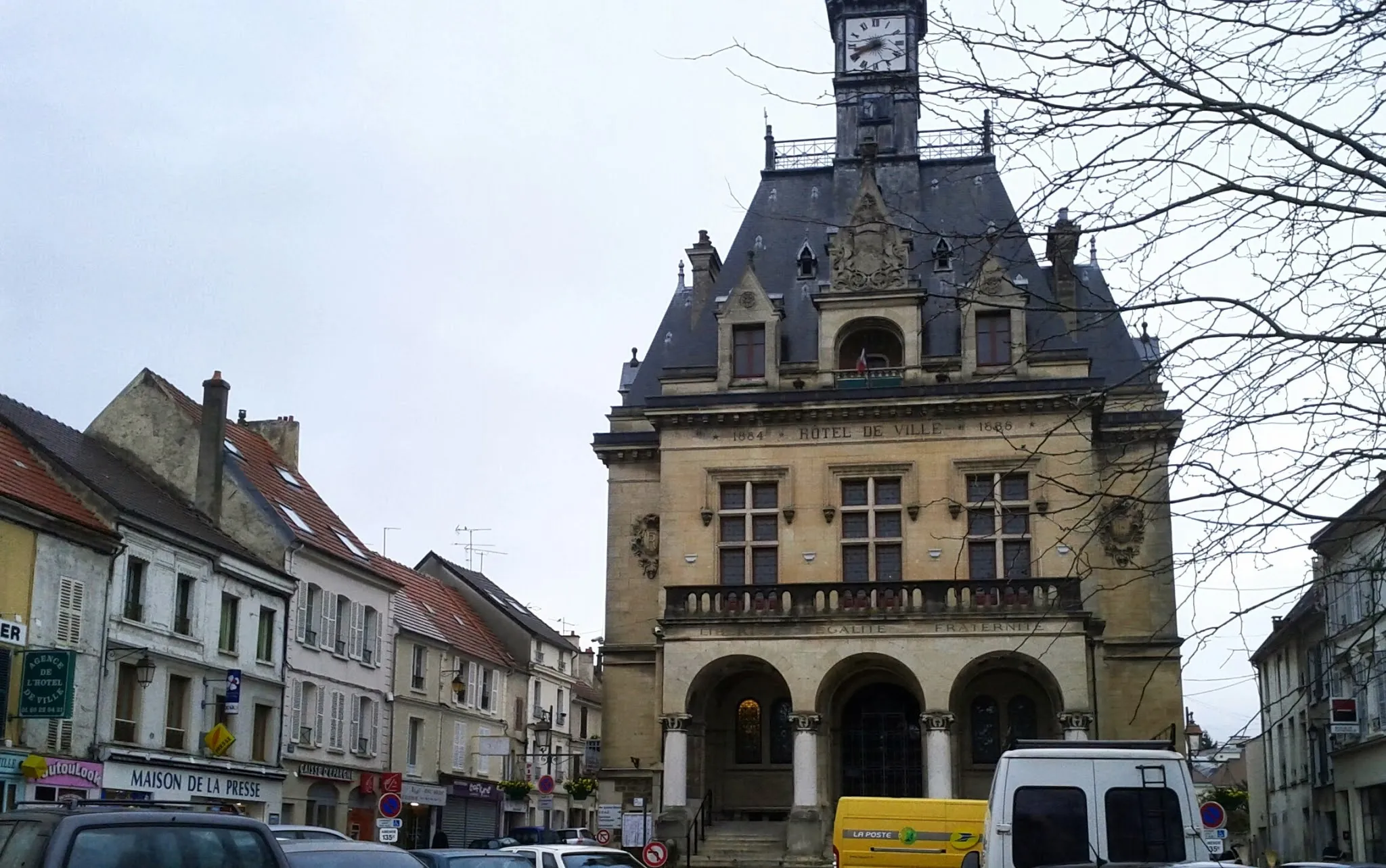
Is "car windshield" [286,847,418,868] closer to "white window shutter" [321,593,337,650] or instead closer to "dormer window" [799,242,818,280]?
"white window shutter" [321,593,337,650]

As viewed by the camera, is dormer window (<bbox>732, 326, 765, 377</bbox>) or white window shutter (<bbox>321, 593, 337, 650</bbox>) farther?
dormer window (<bbox>732, 326, 765, 377</bbox>)

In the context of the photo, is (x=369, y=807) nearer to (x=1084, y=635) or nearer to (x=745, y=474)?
(x=745, y=474)

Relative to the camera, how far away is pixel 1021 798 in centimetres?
1440

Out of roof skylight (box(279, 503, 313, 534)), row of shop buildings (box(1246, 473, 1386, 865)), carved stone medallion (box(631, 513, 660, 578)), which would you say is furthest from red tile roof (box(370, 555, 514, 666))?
row of shop buildings (box(1246, 473, 1386, 865))

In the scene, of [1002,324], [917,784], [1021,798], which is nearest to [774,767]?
[917,784]

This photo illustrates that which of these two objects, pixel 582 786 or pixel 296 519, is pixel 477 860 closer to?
pixel 296 519

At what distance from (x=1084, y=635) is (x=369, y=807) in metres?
20.7

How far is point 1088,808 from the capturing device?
1433 centimetres

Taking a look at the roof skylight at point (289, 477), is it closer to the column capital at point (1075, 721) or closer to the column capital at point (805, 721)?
the column capital at point (805, 721)

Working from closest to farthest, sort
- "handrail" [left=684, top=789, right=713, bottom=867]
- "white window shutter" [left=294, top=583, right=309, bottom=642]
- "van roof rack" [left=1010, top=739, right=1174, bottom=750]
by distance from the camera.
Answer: "van roof rack" [left=1010, top=739, right=1174, bottom=750] < "handrail" [left=684, top=789, right=713, bottom=867] < "white window shutter" [left=294, top=583, right=309, bottom=642]

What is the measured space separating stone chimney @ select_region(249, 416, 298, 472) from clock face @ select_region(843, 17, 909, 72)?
20911 mm

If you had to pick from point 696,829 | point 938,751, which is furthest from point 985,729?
point 696,829

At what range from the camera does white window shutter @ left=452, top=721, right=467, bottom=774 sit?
1999 inches

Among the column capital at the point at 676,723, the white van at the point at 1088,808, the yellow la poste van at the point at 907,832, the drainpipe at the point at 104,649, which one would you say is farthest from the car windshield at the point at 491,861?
the column capital at the point at 676,723
